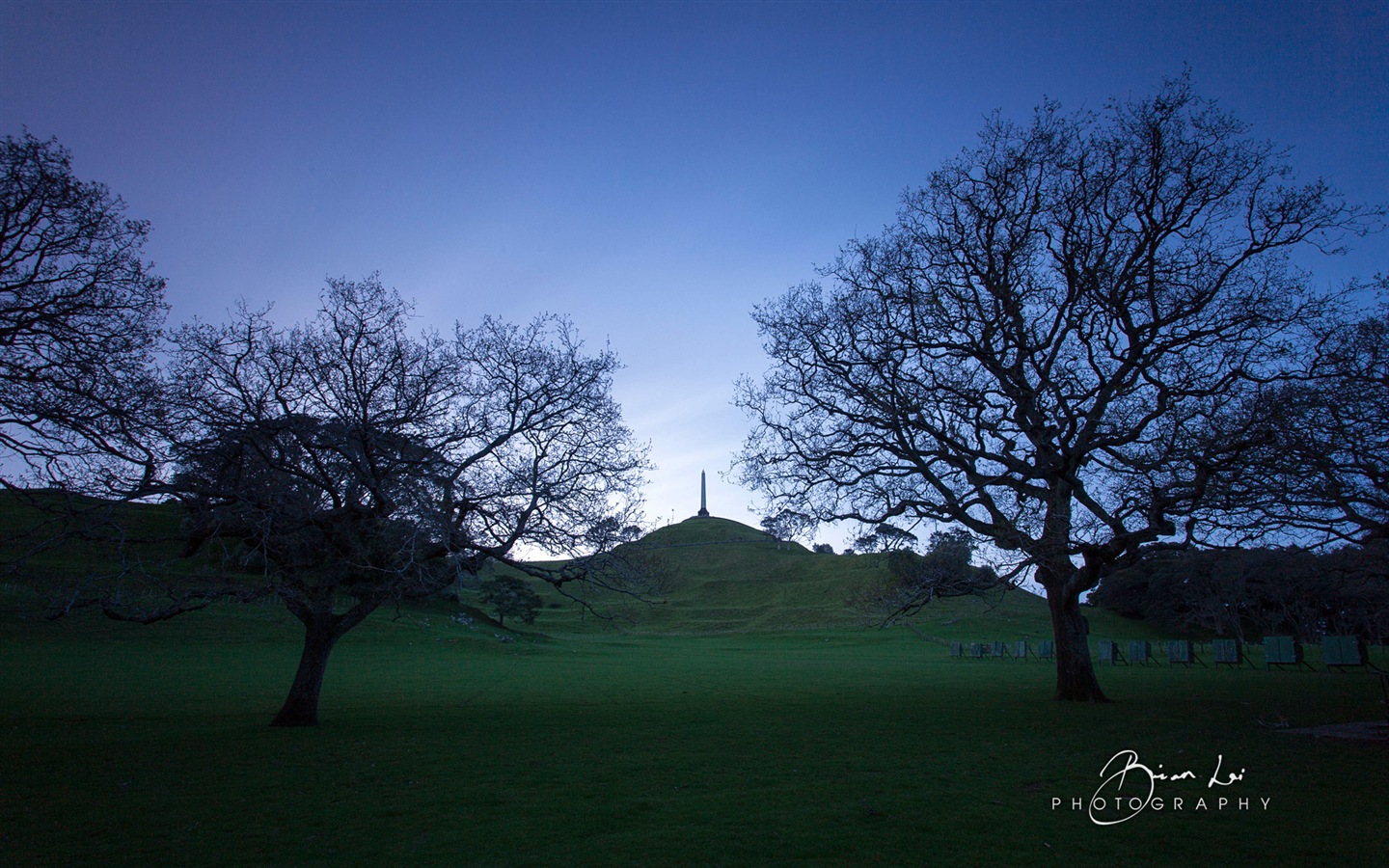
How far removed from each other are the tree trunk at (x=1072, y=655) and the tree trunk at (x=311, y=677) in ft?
62.5

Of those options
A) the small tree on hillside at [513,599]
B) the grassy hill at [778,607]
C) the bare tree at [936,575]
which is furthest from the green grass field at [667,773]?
the small tree on hillside at [513,599]

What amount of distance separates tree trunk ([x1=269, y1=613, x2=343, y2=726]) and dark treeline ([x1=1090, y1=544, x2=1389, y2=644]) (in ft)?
146

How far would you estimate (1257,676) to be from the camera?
34125 mm

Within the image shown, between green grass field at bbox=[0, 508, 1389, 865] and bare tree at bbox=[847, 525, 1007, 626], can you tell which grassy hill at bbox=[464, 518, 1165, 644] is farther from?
bare tree at bbox=[847, 525, 1007, 626]

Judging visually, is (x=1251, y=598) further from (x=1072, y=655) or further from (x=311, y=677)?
(x=311, y=677)

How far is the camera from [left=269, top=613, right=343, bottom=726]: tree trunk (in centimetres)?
→ 1720

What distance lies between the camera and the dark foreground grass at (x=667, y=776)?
7.59 metres

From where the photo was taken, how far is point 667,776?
11.2m

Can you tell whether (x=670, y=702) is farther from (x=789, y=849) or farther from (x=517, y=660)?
(x=517, y=660)

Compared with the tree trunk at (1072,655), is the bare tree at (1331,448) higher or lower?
higher

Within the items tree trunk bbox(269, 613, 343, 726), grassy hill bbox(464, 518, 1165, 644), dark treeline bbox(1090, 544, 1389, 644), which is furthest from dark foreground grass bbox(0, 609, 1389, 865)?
grassy hill bbox(464, 518, 1165, 644)

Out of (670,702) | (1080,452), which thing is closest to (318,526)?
(670,702)

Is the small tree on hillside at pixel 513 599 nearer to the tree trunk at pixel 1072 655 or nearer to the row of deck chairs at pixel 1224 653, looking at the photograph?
the row of deck chairs at pixel 1224 653

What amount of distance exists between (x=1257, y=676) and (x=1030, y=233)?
26.8 meters
